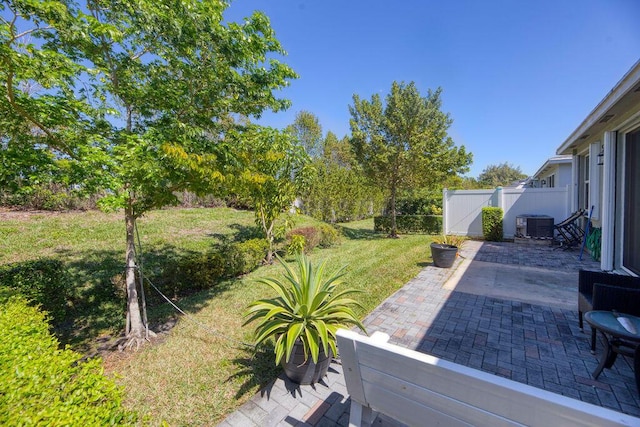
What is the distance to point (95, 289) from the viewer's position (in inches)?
196

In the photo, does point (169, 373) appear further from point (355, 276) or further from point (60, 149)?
point (355, 276)

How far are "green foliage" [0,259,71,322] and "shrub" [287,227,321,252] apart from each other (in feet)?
19.7

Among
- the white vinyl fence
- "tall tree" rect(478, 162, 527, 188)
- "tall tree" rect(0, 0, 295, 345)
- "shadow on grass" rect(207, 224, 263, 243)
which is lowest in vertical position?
"shadow on grass" rect(207, 224, 263, 243)

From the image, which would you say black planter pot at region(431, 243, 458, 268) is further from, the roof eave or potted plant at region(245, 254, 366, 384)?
potted plant at region(245, 254, 366, 384)

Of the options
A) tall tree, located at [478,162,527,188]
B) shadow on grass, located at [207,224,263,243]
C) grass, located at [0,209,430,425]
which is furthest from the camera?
tall tree, located at [478,162,527,188]

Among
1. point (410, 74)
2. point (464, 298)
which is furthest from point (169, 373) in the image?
point (410, 74)

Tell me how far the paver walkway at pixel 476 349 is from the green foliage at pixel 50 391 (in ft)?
4.41

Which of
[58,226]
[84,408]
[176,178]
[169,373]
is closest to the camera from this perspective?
[84,408]

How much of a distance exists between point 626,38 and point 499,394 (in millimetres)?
8388

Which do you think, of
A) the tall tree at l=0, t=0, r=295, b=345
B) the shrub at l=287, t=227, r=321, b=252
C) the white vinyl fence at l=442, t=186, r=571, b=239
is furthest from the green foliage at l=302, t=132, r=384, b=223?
the tall tree at l=0, t=0, r=295, b=345

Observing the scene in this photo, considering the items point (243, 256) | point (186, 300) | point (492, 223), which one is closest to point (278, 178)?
point (243, 256)

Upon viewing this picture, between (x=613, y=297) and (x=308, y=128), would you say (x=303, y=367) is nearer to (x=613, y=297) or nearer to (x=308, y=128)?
(x=613, y=297)

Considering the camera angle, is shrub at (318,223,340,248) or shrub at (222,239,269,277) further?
shrub at (318,223,340,248)

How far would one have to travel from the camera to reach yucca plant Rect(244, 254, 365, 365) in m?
2.51
